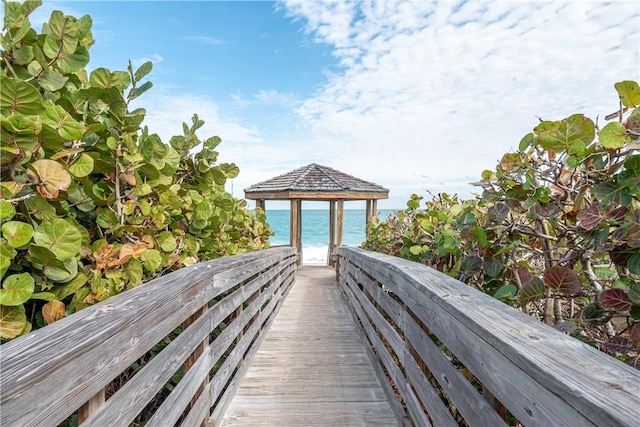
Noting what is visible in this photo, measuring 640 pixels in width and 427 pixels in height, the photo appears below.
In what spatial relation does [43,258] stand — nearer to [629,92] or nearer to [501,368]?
[501,368]

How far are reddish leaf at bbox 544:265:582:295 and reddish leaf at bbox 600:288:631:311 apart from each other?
131 mm

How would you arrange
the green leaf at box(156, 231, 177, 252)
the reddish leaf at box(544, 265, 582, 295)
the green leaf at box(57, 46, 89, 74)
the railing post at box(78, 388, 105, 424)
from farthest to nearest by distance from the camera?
the green leaf at box(156, 231, 177, 252)
the green leaf at box(57, 46, 89, 74)
the reddish leaf at box(544, 265, 582, 295)
the railing post at box(78, 388, 105, 424)

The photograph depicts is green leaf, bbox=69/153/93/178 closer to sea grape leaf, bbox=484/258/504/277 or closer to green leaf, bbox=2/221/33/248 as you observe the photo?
green leaf, bbox=2/221/33/248

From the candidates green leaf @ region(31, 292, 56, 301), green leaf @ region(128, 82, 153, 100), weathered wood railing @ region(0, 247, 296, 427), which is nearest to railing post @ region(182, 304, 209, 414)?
weathered wood railing @ region(0, 247, 296, 427)

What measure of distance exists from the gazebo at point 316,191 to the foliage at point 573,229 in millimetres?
7679

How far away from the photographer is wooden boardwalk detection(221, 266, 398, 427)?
225cm

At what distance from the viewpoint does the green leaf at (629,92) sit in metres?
1.07

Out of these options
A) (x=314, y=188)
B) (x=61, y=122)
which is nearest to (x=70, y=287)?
(x=61, y=122)

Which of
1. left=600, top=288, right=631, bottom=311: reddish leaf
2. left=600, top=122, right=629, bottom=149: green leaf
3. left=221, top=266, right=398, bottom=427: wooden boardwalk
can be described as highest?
left=600, top=122, right=629, bottom=149: green leaf

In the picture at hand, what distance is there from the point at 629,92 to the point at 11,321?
2.10 metres

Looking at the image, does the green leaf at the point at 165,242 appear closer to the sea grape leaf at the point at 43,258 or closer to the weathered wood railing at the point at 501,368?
the sea grape leaf at the point at 43,258

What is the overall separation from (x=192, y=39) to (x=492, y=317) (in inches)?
326

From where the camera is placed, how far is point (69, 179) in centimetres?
115

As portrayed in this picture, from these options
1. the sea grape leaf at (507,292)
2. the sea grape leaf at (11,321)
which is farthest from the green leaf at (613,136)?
the sea grape leaf at (11,321)
